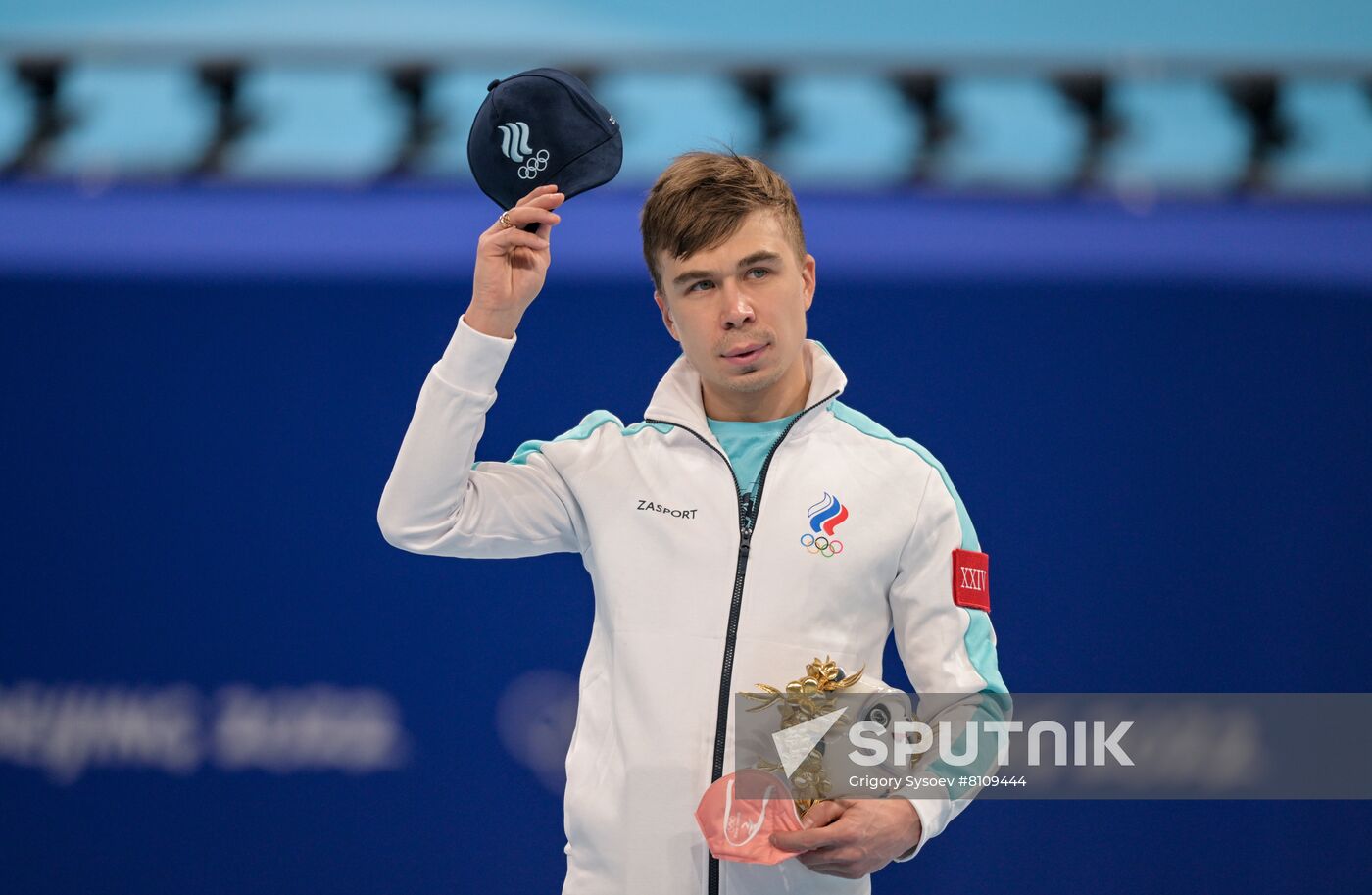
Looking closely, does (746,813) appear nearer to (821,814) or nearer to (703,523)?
(821,814)

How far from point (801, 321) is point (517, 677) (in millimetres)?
1428

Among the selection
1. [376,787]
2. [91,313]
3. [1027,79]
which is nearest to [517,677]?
[376,787]

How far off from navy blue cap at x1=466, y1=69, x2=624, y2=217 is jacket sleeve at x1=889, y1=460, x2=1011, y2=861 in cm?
63

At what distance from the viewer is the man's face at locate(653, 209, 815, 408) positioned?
173 centimetres

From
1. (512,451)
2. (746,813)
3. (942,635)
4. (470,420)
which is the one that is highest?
(512,451)

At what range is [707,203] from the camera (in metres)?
1.77

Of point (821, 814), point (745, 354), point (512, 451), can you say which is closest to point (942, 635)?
point (821, 814)

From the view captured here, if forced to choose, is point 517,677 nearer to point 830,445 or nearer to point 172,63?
point 830,445

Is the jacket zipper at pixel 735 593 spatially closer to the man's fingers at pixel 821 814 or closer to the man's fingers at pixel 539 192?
the man's fingers at pixel 821 814

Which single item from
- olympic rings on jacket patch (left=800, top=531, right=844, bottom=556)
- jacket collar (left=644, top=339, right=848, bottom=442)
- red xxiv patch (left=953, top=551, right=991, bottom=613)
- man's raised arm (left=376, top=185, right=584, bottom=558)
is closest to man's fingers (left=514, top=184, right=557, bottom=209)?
man's raised arm (left=376, top=185, right=584, bottom=558)

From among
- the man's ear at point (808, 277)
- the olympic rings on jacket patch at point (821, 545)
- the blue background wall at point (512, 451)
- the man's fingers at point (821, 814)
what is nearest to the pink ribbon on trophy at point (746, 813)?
the man's fingers at point (821, 814)

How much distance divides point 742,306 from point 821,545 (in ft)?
1.07

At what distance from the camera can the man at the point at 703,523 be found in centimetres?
164

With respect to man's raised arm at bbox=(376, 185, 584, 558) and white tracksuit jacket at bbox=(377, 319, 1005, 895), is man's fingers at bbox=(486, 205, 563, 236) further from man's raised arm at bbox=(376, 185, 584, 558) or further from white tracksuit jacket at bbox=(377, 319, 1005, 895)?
white tracksuit jacket at bbox=(377, 319, 1005, 895)
